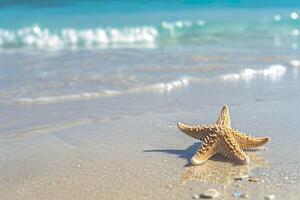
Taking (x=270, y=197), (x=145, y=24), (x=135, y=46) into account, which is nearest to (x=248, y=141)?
(x=270, y=197)

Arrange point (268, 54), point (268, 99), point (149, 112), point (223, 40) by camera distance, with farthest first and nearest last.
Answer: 1. point (223, 40)
2. point (268, 54)
3. point (268, 99)
4. point (149, 112)

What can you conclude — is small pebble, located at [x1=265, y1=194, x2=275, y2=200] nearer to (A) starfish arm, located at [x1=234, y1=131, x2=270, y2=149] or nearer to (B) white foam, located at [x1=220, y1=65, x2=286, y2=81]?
(A) starfish arm, located at [x1=234, y1=131, x2=270, y2=149]

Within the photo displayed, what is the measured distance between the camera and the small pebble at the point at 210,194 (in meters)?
3.15

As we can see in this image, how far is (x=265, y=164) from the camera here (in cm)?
371

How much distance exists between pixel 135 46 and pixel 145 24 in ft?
15.0

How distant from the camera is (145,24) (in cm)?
1634

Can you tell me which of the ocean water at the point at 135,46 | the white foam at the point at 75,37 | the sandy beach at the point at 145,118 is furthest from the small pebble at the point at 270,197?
the white foam at the point at 75,37

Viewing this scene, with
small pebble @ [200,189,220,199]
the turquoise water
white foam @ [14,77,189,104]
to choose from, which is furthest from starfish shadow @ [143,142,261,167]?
the turquoise water

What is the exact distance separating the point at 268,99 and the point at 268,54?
3701 millimetres

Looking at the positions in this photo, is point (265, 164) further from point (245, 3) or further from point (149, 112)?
point (245, 3)

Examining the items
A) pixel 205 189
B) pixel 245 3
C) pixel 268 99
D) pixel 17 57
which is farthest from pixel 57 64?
pixel 245 3

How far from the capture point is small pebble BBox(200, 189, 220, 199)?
3.15m

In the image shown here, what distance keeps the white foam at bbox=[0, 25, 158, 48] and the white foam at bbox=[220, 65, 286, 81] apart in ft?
18.8

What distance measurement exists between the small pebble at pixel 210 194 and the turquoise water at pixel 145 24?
26.6 ft
